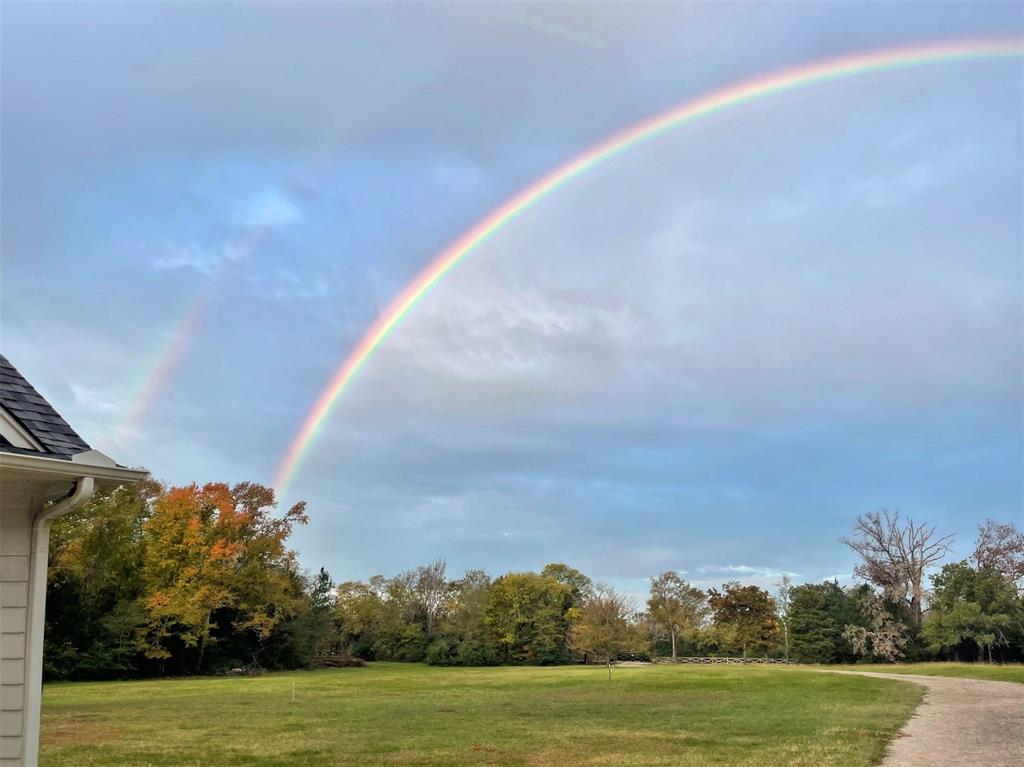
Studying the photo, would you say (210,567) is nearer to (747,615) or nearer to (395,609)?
(395,609)

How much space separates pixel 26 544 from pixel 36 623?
1.94ft

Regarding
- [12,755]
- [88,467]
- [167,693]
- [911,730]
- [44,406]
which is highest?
[44,406]

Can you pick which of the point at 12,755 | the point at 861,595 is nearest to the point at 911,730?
the point at 12,755

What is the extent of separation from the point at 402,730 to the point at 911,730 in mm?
10567

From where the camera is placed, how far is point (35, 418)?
6.46 metres

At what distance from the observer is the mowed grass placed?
12.9 metres

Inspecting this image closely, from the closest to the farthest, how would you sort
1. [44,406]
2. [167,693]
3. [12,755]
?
[12,755], [44,406], [167,693]

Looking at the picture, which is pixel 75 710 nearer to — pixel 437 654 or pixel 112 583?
pixel 112 583

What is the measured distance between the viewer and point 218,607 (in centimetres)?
4697

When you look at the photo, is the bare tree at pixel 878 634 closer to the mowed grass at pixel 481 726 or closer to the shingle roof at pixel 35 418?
the mowed grass at pixel 481 726

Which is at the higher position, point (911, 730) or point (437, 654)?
point (911, 730)

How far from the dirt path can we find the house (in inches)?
450

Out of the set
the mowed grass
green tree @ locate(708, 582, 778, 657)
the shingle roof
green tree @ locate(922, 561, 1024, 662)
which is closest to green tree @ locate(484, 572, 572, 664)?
green tree @ locate(708, 582, 778, 657)

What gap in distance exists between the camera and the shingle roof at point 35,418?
621cm
